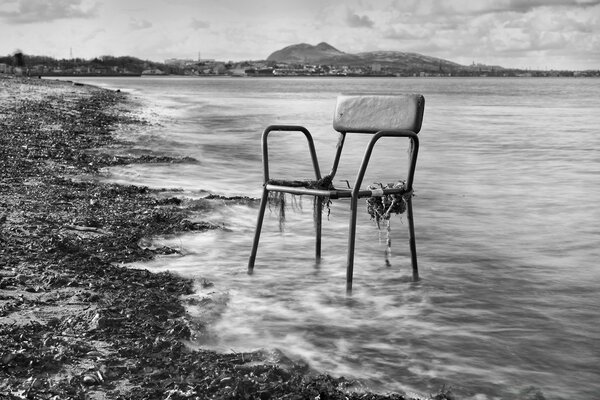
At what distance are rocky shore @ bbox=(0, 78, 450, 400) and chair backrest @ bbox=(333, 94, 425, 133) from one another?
1.70m

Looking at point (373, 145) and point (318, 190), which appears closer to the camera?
point (373, 145)

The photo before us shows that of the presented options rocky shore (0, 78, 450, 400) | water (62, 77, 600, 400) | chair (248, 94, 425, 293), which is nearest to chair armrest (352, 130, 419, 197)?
chair (248, 94, 425, 293)

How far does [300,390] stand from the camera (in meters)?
2.98

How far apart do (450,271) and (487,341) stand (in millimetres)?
1613

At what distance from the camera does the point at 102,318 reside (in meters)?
3.63

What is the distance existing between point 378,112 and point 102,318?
2.41 meters

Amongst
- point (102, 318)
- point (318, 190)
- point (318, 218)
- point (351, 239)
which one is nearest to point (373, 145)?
point (318, 190)

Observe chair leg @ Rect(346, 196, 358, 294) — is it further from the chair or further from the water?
the water

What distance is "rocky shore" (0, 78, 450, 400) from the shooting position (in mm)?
2938

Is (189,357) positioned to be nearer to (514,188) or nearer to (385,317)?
(385,317)

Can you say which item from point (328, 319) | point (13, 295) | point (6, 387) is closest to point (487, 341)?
point (328, 319)

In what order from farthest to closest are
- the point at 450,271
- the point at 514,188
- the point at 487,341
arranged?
the point at 514,188, the point at 450,271, the point at 487,341

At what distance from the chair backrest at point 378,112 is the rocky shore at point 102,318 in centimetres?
170

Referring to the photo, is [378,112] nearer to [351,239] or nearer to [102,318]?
[351,239]
